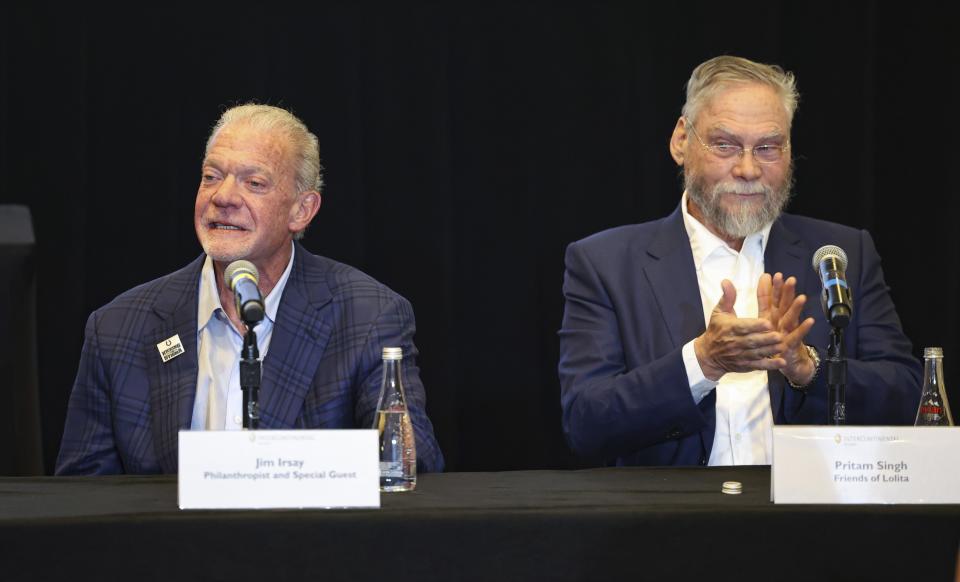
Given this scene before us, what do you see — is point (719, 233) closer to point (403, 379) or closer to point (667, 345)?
point (667, 345)

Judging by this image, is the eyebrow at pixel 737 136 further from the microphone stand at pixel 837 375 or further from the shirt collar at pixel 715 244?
the microphone stand at pixel 837 375

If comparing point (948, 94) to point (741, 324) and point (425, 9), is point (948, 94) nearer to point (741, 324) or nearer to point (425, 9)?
point (425, 9)

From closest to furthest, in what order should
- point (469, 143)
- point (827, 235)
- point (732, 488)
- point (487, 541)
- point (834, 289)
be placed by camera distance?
1. point (487, 541)
2. point (732, 488)
3. point (834, 289)
4. point (827, 235)
5. point (469, 143)

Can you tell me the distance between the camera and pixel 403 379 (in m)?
2.70

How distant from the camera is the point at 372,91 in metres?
4.19

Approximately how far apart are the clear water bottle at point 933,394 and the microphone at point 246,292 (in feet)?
4.09

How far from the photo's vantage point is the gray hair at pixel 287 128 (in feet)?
9.50

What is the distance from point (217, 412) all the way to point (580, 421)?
2.83 feet

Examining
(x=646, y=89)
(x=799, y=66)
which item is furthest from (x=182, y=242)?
(x=799, y=66)

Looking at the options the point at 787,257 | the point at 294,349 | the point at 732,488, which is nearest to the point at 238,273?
the point at 294,349

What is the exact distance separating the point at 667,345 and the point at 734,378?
0.61 ft

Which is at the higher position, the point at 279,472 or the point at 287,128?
the point at 287,128

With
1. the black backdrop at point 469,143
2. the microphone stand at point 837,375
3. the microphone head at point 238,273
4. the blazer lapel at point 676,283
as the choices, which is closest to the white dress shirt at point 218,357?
the microphone head at point 238,273

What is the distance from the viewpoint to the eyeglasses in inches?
118
